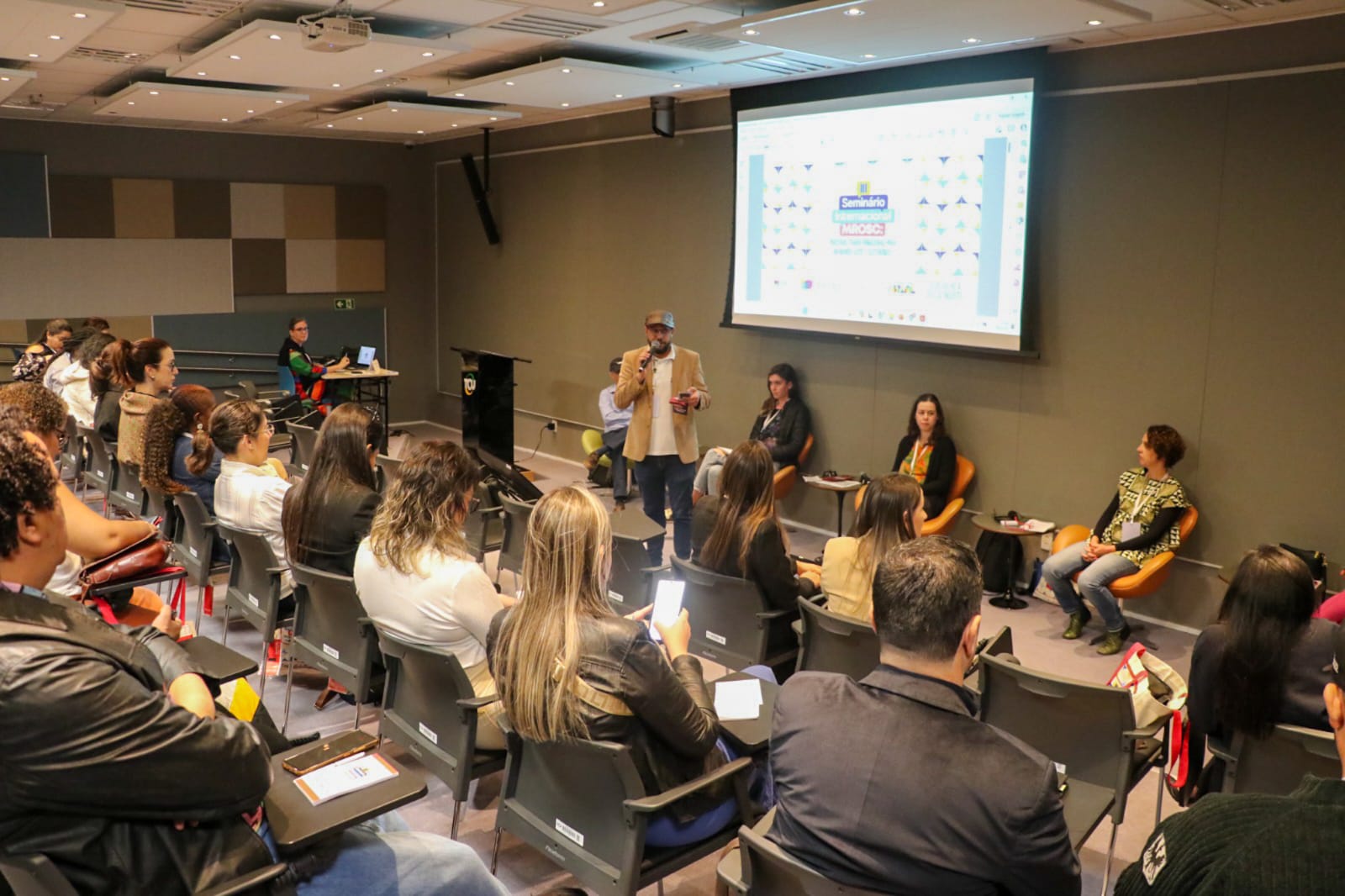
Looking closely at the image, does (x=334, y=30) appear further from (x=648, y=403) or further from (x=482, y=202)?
(x=482, y=202)

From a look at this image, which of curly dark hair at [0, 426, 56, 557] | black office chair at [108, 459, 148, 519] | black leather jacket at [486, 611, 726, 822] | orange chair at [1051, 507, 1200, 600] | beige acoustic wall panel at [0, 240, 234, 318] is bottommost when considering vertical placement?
orange chair at [1051, 507, 1200, 600]

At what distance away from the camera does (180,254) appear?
1111 cm

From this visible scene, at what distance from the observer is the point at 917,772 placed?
1759 millimetres

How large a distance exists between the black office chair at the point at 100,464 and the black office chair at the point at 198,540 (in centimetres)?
143

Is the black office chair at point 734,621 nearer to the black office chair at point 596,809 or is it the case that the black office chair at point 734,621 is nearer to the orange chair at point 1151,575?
the black office chair at point 596,809

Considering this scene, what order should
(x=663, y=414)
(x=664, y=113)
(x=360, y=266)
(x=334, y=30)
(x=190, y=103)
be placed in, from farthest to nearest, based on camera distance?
(x=360, y=266), (x=190, y=103), (x=664, y=113), (x=663, y=414), (x=334, y=30)

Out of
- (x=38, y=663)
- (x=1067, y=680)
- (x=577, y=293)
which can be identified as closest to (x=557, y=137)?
(x=577, y=293)

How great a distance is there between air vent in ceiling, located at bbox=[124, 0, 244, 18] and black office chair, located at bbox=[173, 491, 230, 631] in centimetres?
277

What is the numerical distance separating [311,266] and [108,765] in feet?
36.7

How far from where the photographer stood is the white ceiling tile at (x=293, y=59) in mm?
6012

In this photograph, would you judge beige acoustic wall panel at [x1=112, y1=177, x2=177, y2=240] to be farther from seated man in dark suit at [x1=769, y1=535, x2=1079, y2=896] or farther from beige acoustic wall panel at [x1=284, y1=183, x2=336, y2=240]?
seated man in dark suit at [x1=769, y1=535, x2=1079, y2=896]

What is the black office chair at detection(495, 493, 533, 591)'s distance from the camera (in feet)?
17.0

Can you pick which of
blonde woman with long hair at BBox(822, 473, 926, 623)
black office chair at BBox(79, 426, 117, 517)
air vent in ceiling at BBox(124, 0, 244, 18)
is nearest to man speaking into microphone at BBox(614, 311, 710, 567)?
blonde woman with long hair at BBox(822, 473, 926, 623)

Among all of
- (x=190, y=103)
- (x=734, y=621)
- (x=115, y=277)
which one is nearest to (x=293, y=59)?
(x=190, y=103)
